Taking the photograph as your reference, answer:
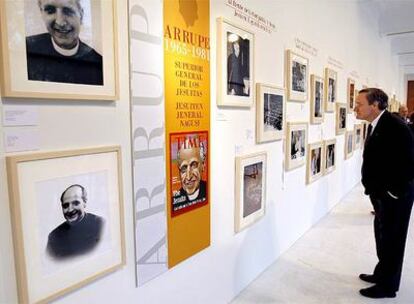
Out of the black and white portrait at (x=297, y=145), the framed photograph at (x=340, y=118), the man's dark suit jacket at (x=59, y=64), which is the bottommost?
the black and white portrait at (x=297, y=145)

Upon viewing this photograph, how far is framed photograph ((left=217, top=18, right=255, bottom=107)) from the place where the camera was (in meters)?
2.54

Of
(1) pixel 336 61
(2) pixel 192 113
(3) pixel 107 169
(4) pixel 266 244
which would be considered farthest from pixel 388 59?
(3) pixel 107 169

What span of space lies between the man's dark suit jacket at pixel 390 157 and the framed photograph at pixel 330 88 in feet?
6.90

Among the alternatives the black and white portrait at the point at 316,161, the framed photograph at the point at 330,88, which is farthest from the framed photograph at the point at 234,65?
the framed photograph at the point at 330,88

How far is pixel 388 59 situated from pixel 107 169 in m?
12.6

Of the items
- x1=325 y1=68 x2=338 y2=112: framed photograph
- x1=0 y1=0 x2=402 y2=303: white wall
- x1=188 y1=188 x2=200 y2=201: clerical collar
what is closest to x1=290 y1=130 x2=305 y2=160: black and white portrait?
x1=0 y1=0 x2=402 y2=303: white wall

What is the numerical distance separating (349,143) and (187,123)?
5527mm

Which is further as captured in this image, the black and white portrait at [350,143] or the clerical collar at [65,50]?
the black and white portrait at [350,143]

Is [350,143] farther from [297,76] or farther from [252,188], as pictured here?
[252,188]

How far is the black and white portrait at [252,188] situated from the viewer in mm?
3020

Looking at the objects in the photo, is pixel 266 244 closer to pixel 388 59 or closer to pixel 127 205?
pixel 127 205

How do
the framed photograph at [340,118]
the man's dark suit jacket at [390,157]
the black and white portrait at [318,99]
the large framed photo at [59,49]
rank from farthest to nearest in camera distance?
1. the framed photograph at [340,118]
2. the black and white portrait at [318,99]
3. the man's dark suit jacket at [390,157]
4. the large framed photo at [59,49]

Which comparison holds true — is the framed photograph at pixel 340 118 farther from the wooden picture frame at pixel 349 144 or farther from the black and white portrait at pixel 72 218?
the black and white portrait at pixel 72 218

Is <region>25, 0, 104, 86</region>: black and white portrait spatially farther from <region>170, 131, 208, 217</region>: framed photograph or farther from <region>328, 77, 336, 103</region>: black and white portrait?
<region>328, 77, 336, 103</region>: black and white portrait
